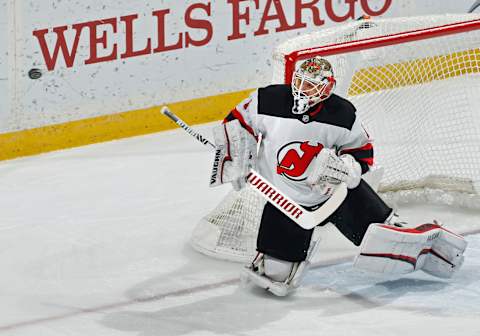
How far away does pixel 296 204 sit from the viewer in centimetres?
425

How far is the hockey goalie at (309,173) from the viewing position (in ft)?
13.9

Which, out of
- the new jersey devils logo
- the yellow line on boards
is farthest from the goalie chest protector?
the yellow line on boards

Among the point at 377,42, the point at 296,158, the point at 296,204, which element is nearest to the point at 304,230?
the point at 296,204

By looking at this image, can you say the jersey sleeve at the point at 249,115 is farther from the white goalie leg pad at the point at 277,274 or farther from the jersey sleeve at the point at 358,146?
the white goalie leg pad at the point at 277,274

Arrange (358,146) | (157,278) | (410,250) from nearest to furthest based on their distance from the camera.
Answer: (358,146) → (410,250) → (157,278)

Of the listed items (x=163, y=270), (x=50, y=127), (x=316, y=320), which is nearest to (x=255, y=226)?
(x=163, y=270)

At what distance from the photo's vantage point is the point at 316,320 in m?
4.12

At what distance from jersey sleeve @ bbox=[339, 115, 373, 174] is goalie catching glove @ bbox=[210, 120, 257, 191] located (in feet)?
1.00

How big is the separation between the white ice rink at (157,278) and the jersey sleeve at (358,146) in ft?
1.40

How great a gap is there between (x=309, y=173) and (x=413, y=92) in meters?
1.44

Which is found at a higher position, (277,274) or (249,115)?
(249,115)

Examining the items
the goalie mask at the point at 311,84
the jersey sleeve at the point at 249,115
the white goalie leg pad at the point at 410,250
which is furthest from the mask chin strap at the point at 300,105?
the white goalie leg pad at the point at 410,250

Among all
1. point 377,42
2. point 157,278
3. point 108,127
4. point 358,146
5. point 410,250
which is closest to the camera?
point 358,146

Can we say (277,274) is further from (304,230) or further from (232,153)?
(232,153)
